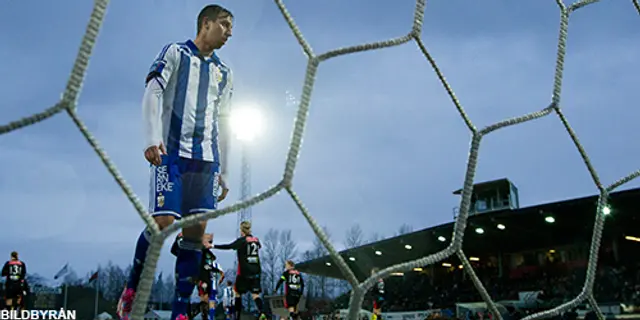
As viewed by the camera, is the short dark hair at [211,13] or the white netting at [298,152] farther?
the short dark hair at [211,13]

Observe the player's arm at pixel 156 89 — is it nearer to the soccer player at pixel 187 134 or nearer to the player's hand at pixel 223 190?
the soccer player at pixel 187 134

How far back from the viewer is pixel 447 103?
5.43 ft

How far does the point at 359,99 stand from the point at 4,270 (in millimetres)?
845

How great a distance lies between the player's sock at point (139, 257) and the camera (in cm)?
105

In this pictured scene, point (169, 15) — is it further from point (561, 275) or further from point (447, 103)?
point (561, 275)

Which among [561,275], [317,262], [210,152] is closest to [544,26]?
[317,262]

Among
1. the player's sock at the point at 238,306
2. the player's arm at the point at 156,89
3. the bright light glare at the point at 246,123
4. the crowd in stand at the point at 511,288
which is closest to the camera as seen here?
the player's arm at the point at 156,89

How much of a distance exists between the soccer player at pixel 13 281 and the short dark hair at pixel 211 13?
595 millimetres

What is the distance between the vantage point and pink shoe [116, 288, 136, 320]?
110cm

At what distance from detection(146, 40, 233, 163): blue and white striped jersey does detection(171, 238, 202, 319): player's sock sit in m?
0.20

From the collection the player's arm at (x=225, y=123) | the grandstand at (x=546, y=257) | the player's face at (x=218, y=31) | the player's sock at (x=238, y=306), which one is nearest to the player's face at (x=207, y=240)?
the player's arm at (x=225, y=123)

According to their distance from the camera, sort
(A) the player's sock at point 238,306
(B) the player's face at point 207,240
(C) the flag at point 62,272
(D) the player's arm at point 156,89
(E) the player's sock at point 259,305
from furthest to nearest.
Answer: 1. (A) the player's sock at point 238,306
2. (E) the player's sock at point 259,305
3. (B) the player's face at point 207,240
4. (D) the player's arm at point 156,89
5. (C) the flag at point 62,272

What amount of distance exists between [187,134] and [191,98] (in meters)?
0.08

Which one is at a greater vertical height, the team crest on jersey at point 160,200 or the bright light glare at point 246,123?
the bright light glare at point 246,123
